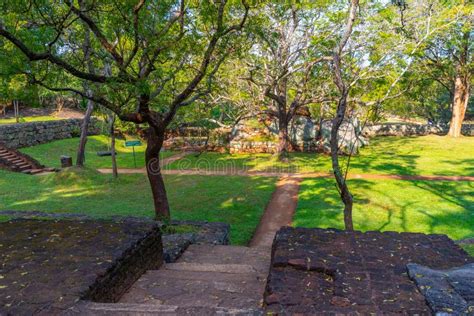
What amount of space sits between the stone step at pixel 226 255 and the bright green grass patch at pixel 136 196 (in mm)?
2151

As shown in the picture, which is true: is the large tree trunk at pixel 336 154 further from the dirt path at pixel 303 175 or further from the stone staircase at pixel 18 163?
the stone staircase at pixel 18 163

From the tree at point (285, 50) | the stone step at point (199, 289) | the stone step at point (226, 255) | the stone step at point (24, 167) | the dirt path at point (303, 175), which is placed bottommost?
the stone step at point (226, 255)

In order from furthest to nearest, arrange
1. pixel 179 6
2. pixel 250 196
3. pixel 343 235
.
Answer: pixel 250 196 → pixel 179 6 → pixel 343 235

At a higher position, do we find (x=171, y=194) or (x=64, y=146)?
(x=64, y=146)

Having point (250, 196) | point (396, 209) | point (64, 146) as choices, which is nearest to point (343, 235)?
point (396, 209)

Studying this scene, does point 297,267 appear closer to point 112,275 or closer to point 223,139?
point 112,275

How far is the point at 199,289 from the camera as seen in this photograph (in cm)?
388

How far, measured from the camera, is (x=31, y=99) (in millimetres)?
7520

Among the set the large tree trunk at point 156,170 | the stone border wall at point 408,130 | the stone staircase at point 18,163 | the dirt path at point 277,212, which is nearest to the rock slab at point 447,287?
the dirt path at point 277,212

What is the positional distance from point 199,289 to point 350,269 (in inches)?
62.9

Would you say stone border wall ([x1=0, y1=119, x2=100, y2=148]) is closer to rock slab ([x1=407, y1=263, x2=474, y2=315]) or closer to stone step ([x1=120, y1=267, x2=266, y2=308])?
stone step ([x1=120, y1=267, x2=266, y2=308])

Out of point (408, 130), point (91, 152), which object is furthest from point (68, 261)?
point (408, 130)

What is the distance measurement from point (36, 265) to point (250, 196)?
9.14 metres

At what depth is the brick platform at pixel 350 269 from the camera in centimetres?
308
